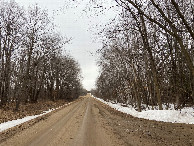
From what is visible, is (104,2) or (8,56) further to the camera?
(8,56)

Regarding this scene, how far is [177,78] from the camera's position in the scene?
52.1ft

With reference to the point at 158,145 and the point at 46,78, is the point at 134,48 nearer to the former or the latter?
the point at 158,145

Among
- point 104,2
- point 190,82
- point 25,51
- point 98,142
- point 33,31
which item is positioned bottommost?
point 98,142

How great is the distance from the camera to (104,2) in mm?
7594

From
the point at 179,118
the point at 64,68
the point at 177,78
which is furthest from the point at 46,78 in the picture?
the point at 179,118

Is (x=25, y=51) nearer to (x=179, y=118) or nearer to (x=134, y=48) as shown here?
(x=134, y=48)

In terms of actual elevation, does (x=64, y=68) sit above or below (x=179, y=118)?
above

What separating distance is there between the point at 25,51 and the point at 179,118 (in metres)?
19.4

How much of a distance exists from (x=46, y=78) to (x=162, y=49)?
1129 inches

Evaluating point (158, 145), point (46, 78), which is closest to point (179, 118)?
point (158, 145)

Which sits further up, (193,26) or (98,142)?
(193,26)

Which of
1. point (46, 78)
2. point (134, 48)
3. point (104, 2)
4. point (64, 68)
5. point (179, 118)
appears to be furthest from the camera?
point (64, 68)

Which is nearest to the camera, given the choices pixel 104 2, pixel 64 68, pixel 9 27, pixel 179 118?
pixel 104 2

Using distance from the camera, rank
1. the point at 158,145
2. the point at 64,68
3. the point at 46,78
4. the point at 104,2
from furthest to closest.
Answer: the point at 64,68
the point at 46,78
the point at 104,2
the point at 158,145
